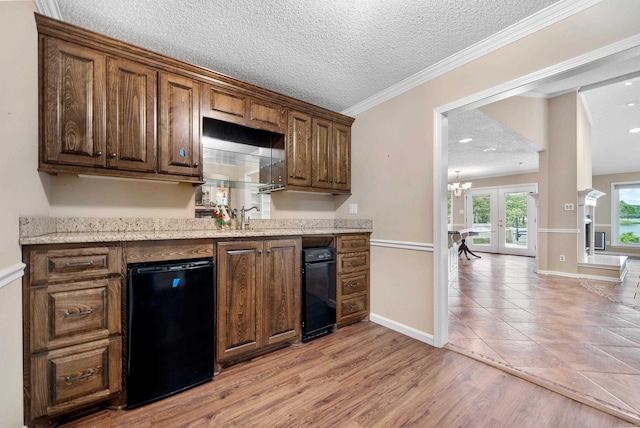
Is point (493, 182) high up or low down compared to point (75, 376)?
up

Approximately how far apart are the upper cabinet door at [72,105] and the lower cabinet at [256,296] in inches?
44.0

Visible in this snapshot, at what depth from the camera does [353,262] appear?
114 inches

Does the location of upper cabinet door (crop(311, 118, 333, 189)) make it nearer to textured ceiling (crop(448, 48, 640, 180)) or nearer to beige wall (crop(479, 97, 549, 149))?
textured ceiling (crop(448, 48, 640, 180))

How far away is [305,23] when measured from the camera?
73.7 inches

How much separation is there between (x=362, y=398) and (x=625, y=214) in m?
11.9

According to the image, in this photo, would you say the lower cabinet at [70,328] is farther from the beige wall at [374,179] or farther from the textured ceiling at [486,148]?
the textured ceiling at [486,148]

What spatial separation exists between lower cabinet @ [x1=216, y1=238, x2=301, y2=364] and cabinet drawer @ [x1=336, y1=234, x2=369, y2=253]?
54 cm

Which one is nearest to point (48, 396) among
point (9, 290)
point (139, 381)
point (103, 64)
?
point (139, 381)

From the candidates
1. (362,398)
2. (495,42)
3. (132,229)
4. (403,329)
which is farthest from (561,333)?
(132,229)

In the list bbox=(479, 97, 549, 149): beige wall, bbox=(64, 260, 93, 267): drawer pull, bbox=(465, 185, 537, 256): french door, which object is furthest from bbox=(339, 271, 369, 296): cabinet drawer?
bbox=(465, 185, 537, 256): french door

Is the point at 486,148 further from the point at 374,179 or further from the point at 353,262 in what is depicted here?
the point at 353,262

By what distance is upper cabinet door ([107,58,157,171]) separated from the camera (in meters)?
1.87

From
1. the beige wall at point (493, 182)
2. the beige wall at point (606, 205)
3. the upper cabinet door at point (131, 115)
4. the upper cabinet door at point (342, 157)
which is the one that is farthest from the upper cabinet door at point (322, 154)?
the beige wall at point (606, 205)

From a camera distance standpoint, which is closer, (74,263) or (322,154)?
(74,263)
